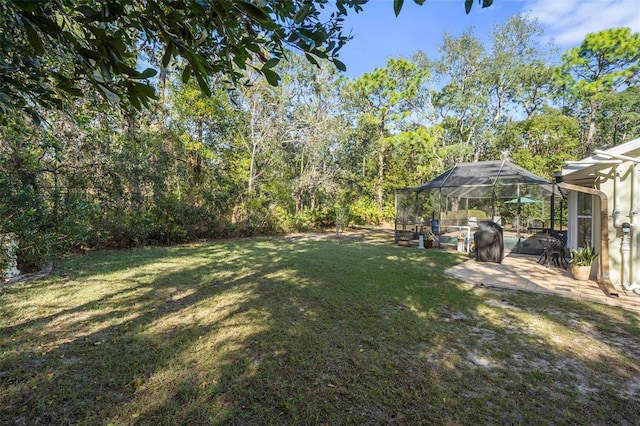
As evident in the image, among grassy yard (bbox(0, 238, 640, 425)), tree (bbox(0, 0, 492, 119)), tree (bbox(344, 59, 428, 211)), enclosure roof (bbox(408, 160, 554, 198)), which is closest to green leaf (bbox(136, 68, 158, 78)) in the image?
tree (bbox(0, 0, 492, 119))

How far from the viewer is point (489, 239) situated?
7.61m

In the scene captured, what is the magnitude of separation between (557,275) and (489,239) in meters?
1.64

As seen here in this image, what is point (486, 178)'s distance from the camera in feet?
33.3

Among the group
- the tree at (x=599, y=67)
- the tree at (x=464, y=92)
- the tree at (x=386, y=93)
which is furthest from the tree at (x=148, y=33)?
the tree at (x=599, y=67)

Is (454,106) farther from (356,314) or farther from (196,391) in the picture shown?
(196,391)

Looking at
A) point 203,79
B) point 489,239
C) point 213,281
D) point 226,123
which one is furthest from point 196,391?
point 226,123

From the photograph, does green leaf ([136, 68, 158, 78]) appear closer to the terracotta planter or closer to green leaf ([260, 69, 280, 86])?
green leaf ([260, 69, 280, 86])

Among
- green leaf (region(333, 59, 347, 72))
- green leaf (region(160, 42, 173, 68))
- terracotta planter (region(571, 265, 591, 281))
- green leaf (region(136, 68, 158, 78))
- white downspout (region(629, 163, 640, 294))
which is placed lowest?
terracotta planter (region(571, 265, 591, 281))

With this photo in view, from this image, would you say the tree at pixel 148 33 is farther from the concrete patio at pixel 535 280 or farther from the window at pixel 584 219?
the window at pixel 584 219

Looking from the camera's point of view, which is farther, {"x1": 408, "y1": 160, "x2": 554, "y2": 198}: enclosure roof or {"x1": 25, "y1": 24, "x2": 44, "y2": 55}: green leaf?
{"x1": 408, "y1": 160, "x2": 554, "y2": 198}: enclosure roof

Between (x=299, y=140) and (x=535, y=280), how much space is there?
468 inches

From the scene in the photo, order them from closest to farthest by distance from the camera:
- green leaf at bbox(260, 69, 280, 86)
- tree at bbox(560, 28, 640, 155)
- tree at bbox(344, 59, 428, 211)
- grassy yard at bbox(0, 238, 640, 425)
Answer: green leaf at bbox(260, 69, 280, 86), grassy yard at bbox(0, 238, 640, 425), tree at bbox(560, 28, 640, 155), tree at bbox(344, 59, 428, 211)

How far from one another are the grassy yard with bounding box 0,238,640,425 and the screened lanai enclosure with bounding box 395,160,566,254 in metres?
5.92

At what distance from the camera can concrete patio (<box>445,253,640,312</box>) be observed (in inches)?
182
